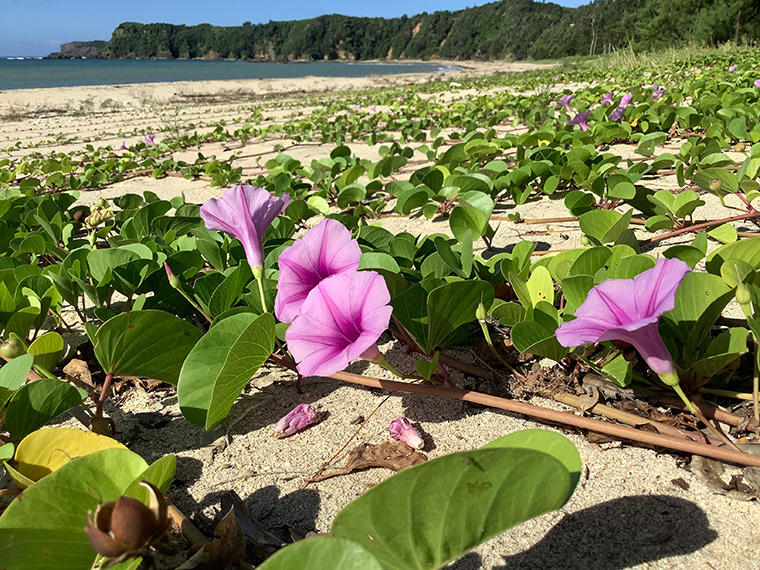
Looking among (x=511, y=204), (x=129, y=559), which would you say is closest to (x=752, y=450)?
(x=129, y=559)

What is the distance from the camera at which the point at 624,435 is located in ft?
2.58

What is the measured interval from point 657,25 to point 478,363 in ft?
124

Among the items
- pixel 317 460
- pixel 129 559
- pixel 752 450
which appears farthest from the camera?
pixel 317 460

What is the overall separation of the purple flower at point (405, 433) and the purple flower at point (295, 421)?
0.52 feet

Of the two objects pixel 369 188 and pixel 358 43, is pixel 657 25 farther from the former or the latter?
pixel 358 43

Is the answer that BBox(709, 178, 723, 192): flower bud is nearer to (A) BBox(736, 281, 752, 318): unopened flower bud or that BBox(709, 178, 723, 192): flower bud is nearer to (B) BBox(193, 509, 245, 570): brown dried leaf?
(A) BBox(736, 281, 752, 318): unopened flower bud

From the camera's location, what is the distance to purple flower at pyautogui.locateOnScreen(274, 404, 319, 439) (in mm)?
961

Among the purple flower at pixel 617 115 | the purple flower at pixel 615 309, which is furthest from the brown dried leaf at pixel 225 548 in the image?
the purple flower at pixel 617 115

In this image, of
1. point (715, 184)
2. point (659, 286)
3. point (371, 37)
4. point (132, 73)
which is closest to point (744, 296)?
point (659, 286)

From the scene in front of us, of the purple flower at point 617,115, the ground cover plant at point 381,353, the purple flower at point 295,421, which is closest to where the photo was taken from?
the ground cover plant at point 381,353

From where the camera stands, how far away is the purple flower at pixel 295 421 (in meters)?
0.96

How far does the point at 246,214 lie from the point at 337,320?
0.35m

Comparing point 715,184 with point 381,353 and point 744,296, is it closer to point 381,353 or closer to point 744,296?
point 744,296

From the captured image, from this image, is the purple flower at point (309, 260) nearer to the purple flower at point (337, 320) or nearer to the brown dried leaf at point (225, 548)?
the purple flower at point (337, 320)
